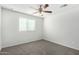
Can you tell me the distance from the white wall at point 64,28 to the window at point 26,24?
103 centimetres

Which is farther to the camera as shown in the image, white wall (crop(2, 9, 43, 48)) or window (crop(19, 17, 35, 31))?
window (crop(19, 17, 35, 31))

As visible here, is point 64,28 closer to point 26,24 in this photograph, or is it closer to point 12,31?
point 26,24

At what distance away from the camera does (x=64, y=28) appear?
123 inches

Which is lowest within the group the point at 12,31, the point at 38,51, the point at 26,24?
the point at 38,51

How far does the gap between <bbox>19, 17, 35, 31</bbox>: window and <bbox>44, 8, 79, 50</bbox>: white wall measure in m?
1.03

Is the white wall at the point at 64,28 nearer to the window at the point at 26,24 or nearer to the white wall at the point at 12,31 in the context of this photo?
the window at the point at 26,24

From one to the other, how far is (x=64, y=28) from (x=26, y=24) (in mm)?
2182

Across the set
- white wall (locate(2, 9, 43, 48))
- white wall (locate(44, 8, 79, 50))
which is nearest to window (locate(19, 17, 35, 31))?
white wall (locate(2, 9, 43, 48))

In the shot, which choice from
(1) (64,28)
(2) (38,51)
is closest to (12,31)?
(2) (38,51)

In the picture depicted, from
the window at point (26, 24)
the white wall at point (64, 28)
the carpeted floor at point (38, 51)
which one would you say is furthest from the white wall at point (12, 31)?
the white wall at point (64, 28)

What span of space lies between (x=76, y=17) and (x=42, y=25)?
97.6 inches

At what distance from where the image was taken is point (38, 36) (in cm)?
440

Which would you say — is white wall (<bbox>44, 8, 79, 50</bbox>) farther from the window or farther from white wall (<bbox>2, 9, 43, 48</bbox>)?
white wall (<bbox>2, 9, 43, 48</bbox>)

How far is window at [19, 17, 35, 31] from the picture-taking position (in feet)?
11.1
